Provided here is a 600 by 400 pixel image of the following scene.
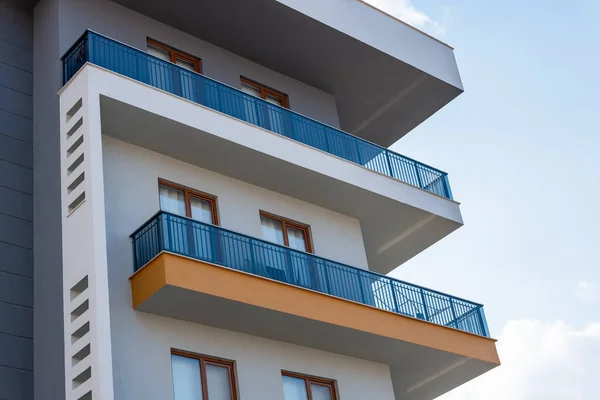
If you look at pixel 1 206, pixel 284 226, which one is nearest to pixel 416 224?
pixel 284 226

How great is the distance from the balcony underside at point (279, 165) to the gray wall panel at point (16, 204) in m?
2.14

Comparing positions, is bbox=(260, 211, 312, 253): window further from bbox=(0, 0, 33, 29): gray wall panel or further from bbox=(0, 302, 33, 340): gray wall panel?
bbox=(0, 0, 33, 29): gray wall panel

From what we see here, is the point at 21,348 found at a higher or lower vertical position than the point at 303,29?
lower

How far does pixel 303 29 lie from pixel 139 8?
159 inches

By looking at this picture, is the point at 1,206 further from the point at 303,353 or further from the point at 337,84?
the point at 337,84

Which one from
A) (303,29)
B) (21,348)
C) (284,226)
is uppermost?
(303,29)

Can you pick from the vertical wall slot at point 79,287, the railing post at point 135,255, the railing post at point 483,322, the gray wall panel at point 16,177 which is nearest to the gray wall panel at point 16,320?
the vertical wall slot at point 79,287

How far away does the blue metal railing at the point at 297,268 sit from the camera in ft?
57.8

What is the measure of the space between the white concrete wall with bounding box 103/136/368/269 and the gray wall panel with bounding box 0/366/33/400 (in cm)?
312

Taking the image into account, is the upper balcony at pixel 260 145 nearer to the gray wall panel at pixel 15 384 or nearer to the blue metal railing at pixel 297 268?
the blue metal railing at pixel 297 268

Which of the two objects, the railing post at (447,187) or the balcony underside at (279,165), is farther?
the railing post at (447,187)

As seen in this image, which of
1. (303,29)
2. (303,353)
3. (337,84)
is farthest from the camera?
(337,84)

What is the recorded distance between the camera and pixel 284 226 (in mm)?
21281

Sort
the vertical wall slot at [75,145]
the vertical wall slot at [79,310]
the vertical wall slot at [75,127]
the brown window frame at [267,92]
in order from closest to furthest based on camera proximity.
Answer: the vertical wall slot at [79,310]
the vertical wall slot at [75,145]
the vertical wall slot at [75,127]
the brown window frame at [267,92]
